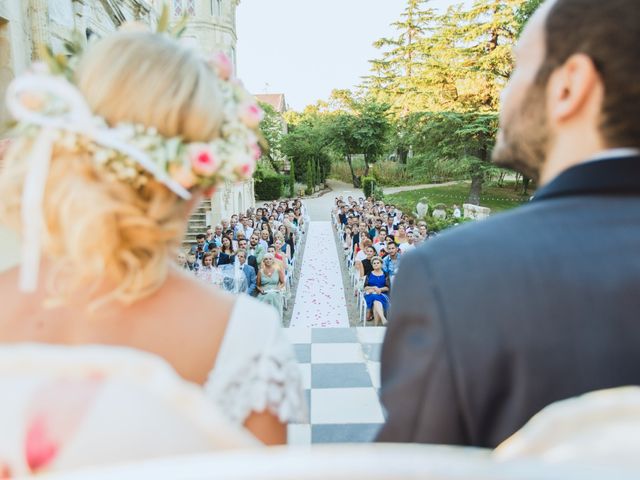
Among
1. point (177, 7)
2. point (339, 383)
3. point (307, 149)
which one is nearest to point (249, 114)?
point (339, 383)

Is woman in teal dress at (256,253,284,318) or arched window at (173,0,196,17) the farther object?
arched window at (173,0,196,17)

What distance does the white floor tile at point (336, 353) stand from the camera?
433 centimetres

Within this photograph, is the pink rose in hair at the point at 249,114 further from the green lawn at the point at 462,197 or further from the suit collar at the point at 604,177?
the green lawn at the point at 462,197

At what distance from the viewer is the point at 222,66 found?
979 millimetres

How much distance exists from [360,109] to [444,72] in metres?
13.2

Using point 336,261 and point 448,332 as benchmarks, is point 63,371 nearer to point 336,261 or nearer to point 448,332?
point 448,332

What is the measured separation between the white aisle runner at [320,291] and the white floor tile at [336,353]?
2.41 metres

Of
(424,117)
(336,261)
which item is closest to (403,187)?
(424,117)

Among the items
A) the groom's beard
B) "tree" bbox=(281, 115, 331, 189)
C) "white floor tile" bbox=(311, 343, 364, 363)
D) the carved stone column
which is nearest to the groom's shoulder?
the groom's beard

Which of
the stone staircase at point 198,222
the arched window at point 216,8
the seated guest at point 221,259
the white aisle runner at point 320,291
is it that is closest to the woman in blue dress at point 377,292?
the white aisle runner at point 320,291

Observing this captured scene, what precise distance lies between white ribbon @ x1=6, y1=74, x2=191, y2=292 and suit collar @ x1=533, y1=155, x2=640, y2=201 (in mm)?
707

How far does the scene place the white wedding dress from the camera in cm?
58

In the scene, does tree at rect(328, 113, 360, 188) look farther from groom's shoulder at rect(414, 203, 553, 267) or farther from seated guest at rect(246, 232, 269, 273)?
groom's shoulder at rect(414, 203, 553, 267)

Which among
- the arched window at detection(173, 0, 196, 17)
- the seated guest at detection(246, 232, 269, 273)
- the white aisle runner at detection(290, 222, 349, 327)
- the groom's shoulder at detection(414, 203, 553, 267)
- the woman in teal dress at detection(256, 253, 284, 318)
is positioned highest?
the arched window at detection(173, 0, 196, 17)
